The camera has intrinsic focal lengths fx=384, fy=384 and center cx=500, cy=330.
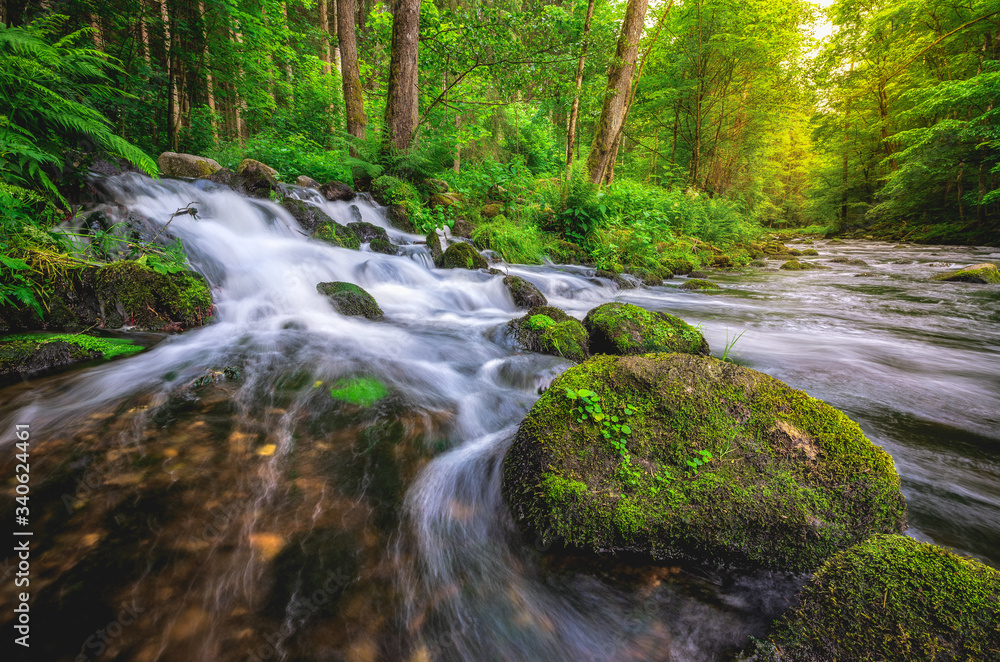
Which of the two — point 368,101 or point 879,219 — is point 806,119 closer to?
point 879,219

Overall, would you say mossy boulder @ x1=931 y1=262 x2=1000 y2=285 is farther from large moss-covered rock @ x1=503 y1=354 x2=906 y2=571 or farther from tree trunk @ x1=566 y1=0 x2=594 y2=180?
large moss-covered rock @ x1=503 y1=354 x2=906 y2=571

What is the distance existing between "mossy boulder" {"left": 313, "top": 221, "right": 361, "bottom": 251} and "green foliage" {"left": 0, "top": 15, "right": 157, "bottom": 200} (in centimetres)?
285

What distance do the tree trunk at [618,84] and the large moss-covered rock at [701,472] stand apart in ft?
32.7

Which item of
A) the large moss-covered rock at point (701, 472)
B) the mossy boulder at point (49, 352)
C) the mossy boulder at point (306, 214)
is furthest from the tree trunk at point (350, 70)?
the large moss-covered rock at point (701, 472)

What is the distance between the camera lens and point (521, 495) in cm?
196

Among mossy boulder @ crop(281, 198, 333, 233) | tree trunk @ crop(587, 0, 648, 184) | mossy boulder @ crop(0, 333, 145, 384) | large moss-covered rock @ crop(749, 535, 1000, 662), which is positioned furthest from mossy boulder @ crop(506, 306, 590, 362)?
tree trunk @ crop(587, 0, 648, 184)

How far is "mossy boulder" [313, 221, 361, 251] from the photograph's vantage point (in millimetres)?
7090

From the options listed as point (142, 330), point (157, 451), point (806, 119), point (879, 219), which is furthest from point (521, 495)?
point (806, 119)

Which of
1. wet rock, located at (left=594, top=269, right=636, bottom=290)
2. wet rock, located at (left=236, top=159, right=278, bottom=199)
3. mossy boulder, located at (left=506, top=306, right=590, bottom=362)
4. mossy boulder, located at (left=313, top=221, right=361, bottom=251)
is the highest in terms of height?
wet rock, located at (left=236, top=159, right=278, bottom=199)

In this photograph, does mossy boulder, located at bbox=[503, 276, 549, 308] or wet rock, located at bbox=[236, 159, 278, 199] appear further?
wet rock, located at bbox=[236, 159, 278, 199]

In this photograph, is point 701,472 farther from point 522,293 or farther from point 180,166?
point 180,166

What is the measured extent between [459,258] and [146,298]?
4570 millimetres

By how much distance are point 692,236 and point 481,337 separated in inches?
522

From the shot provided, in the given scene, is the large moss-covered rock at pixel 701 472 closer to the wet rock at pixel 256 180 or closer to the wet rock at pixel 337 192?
the wet rock at pixel 256 180
